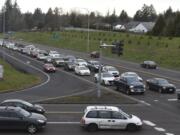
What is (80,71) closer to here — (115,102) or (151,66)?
(151,66)

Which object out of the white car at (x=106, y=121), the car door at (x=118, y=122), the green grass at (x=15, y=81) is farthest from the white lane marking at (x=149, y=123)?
the green grass at (x=15, y=81)

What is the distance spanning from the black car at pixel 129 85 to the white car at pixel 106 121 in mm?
18480

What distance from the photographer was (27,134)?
92.5ft

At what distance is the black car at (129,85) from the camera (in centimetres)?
4778

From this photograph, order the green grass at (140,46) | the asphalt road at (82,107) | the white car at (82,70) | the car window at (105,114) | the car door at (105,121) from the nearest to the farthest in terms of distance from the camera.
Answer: the car door at (105,121) → the car window at (105,114) → the asphalt road at (82,107) → the white car at (82,70) → the green grass at (140,46)

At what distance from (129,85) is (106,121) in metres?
19.2

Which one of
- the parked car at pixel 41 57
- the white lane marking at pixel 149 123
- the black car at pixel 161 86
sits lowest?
the parked car at pixel 41 57

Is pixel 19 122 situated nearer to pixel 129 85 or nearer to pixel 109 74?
pixel 129 85

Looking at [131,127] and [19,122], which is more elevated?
[19,122]

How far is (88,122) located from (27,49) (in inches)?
2965

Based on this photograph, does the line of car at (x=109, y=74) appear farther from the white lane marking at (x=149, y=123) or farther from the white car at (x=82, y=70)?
the white lane marking at (x=149, y=123)

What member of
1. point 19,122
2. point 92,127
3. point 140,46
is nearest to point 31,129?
point 19,122

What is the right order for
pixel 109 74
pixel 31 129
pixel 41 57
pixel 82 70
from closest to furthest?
pixel 31 129
pixel 109 74
pixel 82 70
pixel 41 57

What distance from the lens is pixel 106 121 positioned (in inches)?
1144
